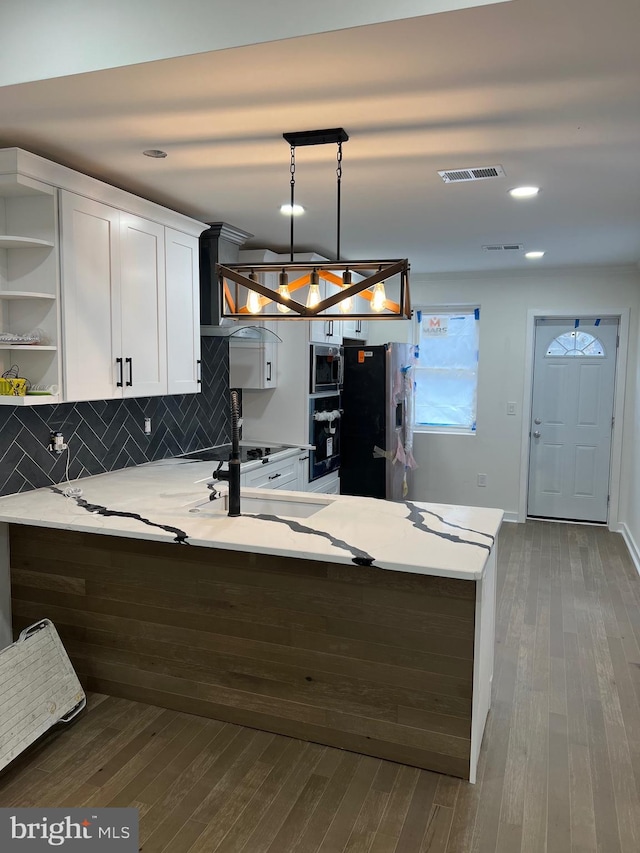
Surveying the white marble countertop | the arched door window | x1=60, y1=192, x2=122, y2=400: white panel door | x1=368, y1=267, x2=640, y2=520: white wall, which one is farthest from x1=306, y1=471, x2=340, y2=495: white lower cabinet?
the arched door window

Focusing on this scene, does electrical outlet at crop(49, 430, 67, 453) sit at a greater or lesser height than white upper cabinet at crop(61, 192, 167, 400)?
lesser

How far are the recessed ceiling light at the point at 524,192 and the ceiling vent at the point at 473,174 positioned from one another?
263 millimetres

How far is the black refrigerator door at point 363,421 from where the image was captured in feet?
17.7

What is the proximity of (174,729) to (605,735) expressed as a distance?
1773 millimetres

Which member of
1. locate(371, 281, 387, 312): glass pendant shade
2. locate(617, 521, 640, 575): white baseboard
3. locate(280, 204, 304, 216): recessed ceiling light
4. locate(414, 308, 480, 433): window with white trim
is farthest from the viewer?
locate(414, 308, 480, 433): window with white trim

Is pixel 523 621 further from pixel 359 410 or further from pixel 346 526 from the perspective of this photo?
pixel 359 410

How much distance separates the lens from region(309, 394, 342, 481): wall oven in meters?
5.00

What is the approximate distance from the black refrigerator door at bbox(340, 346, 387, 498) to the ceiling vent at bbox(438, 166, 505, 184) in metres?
2.45

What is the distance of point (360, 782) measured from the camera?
7.36 ft

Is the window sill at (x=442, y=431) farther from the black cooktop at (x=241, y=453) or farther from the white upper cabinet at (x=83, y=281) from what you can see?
the white upper cabinet at (x=83, y=281)

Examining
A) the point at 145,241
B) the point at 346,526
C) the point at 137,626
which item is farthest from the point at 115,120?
the point at 137,626

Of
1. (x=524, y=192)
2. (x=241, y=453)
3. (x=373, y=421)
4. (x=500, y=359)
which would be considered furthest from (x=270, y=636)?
(x=500, y=359)

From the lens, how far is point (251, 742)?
248 cm

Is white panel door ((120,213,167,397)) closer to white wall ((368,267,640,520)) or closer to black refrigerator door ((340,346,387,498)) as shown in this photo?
black refrigerator door ((340,346,387,498))
